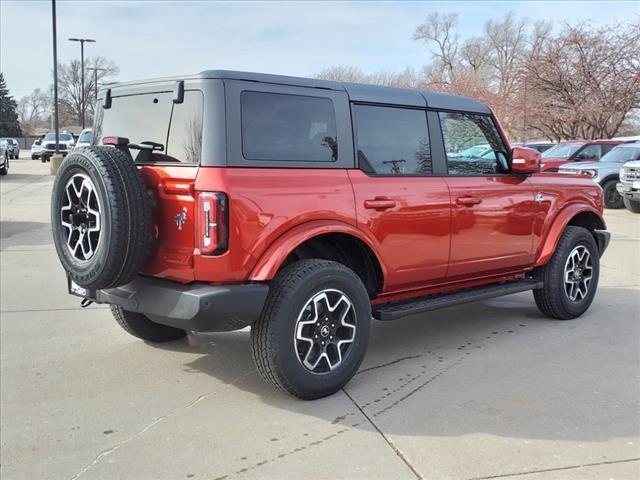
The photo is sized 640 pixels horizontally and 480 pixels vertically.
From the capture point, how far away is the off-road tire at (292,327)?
3645mm

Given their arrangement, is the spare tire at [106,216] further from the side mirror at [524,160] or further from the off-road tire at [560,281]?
the off-road tire at [560,281]

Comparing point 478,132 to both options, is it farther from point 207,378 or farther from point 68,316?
point 68,316

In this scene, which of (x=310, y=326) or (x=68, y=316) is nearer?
(x=310, y=326)

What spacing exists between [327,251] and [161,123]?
1.38 metres

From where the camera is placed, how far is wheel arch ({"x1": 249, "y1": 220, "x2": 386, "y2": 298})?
11.9ft

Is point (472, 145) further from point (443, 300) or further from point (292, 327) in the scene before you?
point (292, 327)

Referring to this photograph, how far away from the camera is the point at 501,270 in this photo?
5293 millimetres

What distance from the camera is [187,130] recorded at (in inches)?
144

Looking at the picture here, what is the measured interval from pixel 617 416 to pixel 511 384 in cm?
68

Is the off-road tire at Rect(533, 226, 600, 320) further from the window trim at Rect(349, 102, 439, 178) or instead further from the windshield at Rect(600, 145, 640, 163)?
the windshield at Rect(600, 145, 640, 163)

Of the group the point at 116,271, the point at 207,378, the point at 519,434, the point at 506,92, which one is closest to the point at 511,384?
the point at 519,434

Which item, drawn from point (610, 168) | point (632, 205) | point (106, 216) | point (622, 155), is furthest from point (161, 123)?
point (622, 155)

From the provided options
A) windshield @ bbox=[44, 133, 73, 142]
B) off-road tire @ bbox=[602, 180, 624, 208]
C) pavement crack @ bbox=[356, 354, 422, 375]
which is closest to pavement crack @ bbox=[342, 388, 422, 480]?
pavement crack @ bbox=[356, 354, 422, 375]

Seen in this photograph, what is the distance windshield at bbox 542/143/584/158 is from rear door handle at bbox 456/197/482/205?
15.0m
